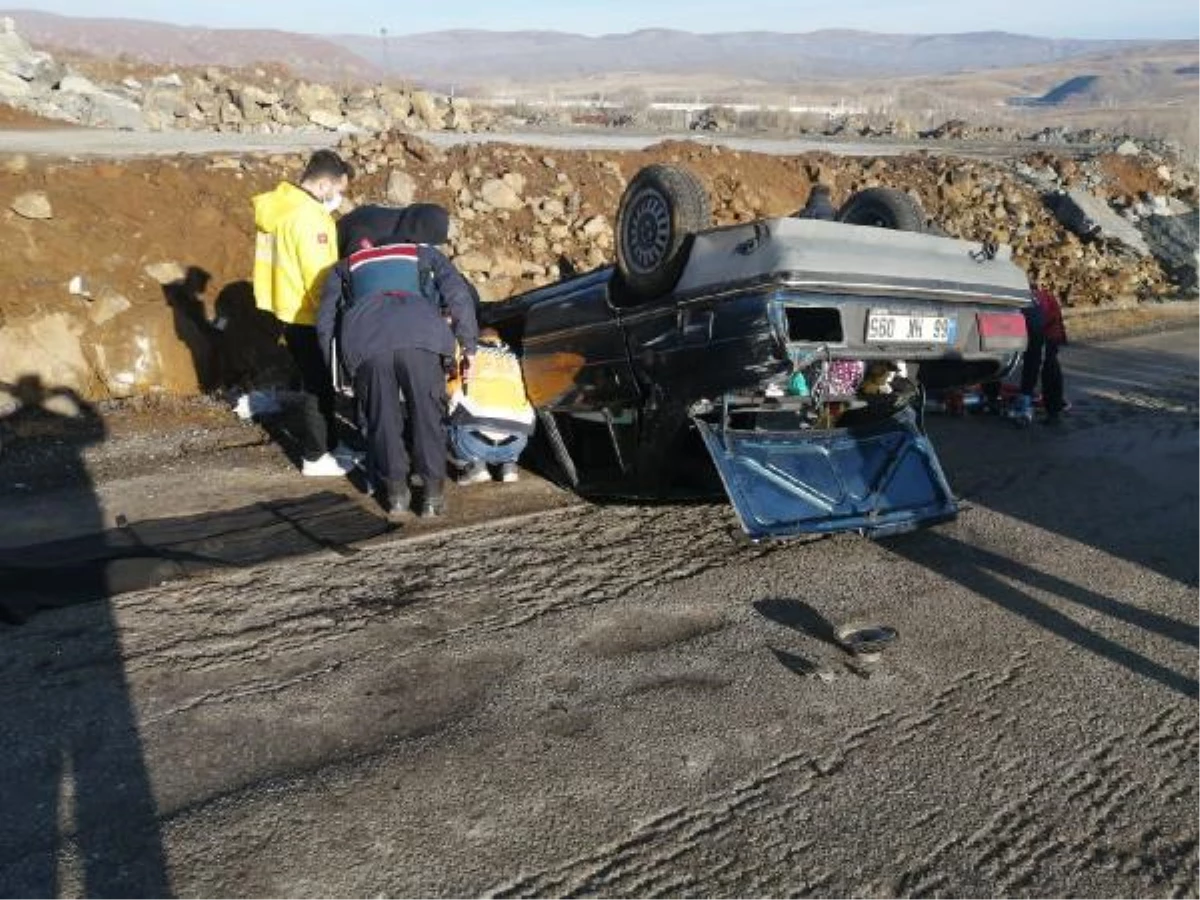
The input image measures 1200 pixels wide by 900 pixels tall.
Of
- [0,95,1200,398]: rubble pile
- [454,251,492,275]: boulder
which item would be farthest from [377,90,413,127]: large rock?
[454,251,492,275]: boulder

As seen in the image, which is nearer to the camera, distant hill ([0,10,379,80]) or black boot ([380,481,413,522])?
black boot ([380,481,413,522])

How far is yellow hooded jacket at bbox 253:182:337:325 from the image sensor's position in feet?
20.1

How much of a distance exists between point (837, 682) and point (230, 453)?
432 cm

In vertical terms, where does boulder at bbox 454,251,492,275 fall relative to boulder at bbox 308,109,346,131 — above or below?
below

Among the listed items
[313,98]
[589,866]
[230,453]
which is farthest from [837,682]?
[313,98]

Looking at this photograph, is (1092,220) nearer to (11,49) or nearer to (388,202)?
(388,202)

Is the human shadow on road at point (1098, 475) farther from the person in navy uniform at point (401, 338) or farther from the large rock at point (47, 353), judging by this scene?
the large rock at point (47, 353)

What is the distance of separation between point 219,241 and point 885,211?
621cm

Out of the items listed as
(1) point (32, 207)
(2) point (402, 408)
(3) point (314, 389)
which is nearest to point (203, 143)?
(1) point (32, 207)

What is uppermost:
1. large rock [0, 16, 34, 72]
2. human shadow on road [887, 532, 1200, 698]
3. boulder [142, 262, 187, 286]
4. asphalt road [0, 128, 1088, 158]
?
large rock [0, 16, 34, 72]

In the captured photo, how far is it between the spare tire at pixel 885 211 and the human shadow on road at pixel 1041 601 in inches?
67.6

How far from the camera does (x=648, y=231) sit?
17.2 feet

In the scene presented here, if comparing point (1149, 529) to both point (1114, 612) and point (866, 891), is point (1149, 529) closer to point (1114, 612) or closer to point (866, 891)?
point (1114, 612)

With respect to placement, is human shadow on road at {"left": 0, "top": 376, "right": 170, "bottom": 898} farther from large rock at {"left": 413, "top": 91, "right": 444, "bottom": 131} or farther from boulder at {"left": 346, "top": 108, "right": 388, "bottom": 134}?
large rock at {"left": 413, "top": 91, "right": 444, "bottom": 131}
